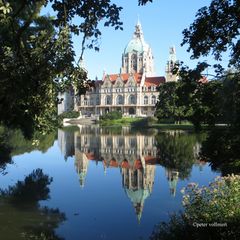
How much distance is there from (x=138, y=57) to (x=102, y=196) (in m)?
133

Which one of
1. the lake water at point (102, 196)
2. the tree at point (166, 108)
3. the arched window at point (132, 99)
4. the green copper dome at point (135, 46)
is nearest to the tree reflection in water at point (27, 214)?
the lake water at point (102, 196)

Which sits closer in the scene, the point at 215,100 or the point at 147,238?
the point at 147,238

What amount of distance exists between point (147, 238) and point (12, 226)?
3.87 meters

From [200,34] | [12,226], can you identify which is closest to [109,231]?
[12,226]

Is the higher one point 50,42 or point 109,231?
point 50,42

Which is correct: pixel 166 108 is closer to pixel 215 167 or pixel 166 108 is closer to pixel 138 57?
pixel 215 167

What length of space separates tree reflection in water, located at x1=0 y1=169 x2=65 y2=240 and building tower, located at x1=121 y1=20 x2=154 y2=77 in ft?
422

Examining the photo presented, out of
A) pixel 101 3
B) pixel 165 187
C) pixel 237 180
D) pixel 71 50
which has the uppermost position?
pixel 101 3

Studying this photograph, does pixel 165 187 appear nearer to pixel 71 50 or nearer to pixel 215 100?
pixel 215 100

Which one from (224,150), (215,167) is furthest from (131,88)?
(224,150)

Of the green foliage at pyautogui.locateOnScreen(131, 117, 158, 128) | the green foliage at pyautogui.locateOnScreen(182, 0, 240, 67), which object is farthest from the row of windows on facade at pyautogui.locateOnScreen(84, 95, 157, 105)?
the green foliage at pyautogui.locateOnScreen(182, 0, 240, 67)

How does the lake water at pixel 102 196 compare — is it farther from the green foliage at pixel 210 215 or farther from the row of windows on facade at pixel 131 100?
the row of windows on facade at pixel 131 100

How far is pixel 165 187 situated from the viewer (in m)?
17.5

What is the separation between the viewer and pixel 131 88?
432 feet
